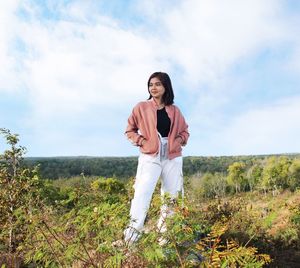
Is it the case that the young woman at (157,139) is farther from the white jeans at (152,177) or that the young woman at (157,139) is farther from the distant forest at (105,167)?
the distant forest at (105,167)

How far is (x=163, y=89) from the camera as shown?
19.0ft

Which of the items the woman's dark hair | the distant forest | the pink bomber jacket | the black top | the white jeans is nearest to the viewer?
the white jeans

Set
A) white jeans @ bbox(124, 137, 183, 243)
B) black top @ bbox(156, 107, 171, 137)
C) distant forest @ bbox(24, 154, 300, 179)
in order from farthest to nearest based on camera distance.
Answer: distant forest @ bbox(24, 154, 300, 179), black top @ bbox(156, 107, 171, 137), white jeans @ bbox(124, 137, 183, 243)

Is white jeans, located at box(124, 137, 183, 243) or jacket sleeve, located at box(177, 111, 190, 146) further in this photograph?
jacket sleeve, located at box(177, 111, 190, 146)

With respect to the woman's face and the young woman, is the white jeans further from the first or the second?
the woman's face

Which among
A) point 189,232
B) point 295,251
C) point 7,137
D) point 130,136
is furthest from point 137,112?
point 295,251

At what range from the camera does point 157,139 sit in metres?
5.51

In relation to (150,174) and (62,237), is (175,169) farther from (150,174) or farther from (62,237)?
(62,237)

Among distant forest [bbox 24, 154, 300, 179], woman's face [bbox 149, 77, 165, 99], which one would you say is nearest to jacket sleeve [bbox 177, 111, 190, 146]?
woman's face [bbox 149, 77, 165, 99]

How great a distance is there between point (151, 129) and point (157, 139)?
0.54 feet

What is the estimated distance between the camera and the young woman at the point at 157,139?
5.43 m

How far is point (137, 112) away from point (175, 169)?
0.87 metres

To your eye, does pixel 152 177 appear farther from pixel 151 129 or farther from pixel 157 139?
pixel 151 129

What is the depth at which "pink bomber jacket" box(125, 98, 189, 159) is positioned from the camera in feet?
18.2
